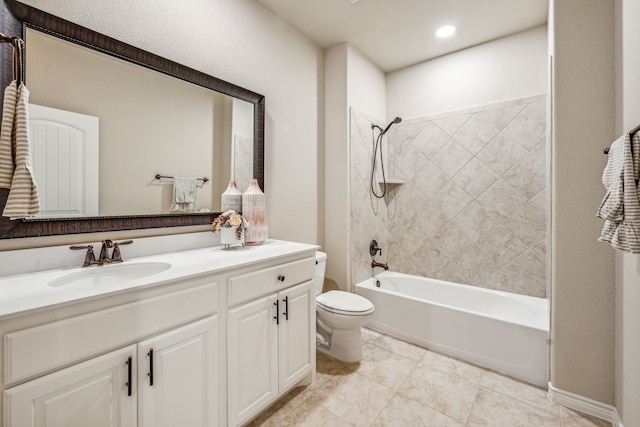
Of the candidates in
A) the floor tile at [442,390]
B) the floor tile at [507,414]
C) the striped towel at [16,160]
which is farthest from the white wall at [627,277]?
the striped towel at [16,160]

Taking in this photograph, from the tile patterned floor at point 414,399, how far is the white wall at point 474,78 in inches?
91.3

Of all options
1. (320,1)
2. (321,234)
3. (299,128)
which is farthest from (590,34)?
(321,234)

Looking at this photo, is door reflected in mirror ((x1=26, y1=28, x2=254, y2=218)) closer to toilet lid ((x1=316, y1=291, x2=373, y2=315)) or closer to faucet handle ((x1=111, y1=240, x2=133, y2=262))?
faucet handle ((x1=111, y1=240, x2=133, y2=262))

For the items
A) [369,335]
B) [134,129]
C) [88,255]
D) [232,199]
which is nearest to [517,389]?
[369,335]

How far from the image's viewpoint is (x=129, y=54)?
1435mm

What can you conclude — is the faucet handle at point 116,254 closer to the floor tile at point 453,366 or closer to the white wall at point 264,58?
the white wall at point 264,58

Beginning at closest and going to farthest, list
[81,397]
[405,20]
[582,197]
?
1. [81,397]
2. [582,197]
3. [405,20]

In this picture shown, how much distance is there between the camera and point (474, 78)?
270 centimetres

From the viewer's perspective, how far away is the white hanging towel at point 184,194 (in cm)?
164

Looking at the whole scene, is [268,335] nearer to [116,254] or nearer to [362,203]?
[116,254]

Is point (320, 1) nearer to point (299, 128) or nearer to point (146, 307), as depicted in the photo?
point (299, 128)

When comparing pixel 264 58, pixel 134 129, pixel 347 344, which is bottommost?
pixel 347 344

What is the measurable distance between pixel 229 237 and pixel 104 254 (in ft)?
1.95

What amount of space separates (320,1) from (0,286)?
2.40 m
